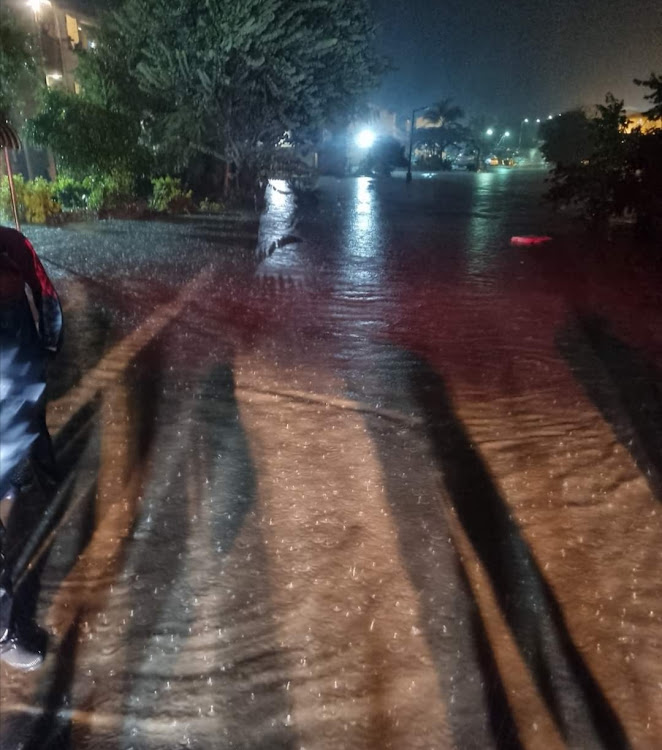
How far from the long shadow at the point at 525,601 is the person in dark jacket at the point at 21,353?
2.16 m

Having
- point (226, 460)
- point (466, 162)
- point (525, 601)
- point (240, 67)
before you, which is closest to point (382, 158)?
point (466, 162)

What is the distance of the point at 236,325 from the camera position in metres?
7.89

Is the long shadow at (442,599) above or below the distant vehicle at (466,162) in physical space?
below

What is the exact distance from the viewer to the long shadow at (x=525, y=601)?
2.53 m

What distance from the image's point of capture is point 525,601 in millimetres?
3156

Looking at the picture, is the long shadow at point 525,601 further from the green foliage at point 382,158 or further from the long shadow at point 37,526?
the green foliage at point 382,158

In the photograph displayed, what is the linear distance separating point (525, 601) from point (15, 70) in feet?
61.1

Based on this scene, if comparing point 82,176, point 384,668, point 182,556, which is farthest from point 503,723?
point 82,176

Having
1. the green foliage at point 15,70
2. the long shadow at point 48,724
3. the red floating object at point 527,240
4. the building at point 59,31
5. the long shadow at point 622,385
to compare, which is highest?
the building at point 59,31

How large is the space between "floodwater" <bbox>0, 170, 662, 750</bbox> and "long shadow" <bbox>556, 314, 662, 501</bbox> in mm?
35

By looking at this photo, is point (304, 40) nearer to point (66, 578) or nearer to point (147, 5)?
point (147, 5)

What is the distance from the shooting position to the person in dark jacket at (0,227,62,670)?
127 inches

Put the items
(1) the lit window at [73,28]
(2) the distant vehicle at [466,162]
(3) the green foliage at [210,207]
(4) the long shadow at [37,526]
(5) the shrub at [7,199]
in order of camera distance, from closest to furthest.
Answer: (4) the long shadow at [37,526], (5) the shrub at [7,199], (3) the green foliage at [210,207], (1) the lit window at [73,28], (2) the distant vehicle at [466,162]

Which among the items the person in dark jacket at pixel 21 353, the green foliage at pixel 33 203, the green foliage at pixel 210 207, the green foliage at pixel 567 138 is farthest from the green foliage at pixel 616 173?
the green foliage at pixel 567 138
